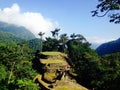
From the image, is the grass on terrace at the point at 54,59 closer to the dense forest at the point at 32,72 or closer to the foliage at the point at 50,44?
the dense forest at the point at 32,72

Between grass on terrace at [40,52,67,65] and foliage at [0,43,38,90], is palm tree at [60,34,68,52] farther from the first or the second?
foliage at [0,43,38,90]

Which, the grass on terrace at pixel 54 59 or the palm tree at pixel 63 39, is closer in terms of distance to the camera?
the grass on terrace at pixel 54 59

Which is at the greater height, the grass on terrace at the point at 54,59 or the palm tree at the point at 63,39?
the palm tree at the point at 63,39

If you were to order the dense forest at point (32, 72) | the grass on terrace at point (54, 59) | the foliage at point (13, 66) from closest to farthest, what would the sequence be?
1. the dense forest at point (32, 72)
2. the foliage at point (13, 66)
3. the grass on terrace at point (54, 59)

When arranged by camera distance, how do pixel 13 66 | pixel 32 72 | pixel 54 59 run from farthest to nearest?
1. pixel 54 59
2. pixel 13 66
3. pixel 32 72

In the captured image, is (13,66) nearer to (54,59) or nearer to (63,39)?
(54,59)

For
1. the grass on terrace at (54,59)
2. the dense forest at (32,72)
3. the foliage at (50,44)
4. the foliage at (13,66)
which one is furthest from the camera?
the foliage at (50,44)

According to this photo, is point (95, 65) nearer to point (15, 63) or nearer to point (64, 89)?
point (64, 89)

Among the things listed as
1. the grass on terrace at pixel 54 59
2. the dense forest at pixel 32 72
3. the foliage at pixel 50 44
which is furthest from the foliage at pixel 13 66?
the foliage at pixel 50 44

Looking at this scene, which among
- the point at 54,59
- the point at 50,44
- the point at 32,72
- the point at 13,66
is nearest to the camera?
the point at 32,72

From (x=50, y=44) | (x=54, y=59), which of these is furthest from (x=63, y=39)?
(x=54, y=59)

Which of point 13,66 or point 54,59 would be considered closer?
point 13,66

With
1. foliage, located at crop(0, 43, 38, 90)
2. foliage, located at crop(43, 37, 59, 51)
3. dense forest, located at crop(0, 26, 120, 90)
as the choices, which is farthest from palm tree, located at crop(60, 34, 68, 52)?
foliage, located at crop(0, 43, 38, 90)

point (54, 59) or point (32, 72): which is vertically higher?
point (54, 59)
